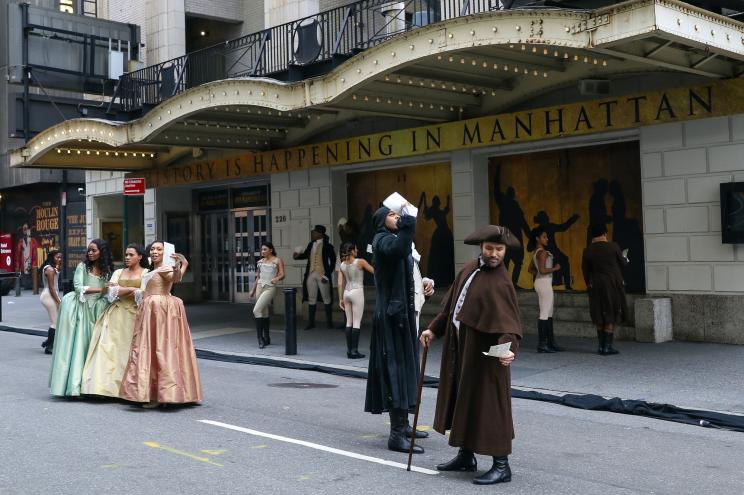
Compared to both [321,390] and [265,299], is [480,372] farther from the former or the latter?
[265,299]

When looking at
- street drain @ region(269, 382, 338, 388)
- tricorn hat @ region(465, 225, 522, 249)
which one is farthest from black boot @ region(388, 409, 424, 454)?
street drain @ region(269, 382, 338, 388)

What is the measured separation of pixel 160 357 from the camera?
8875 millimetres

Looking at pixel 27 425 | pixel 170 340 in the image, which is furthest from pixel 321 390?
pixel 27 425

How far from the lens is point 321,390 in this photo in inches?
408

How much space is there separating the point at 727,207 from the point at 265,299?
723cm

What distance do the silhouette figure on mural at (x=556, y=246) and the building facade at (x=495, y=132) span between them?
0.09ft

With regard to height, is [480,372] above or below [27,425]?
above

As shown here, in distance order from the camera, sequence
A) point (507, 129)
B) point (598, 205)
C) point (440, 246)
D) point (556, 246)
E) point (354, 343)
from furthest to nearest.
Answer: point (440, 246)
point (556, 246)
point (507, 129)
point (598, 205)
point (354, 343)

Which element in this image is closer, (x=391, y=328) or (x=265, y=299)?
(x=391, y=328)

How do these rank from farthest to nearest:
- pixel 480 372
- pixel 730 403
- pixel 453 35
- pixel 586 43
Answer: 1. pixel 453 35
2. pixel 586 43
3. pixel 730 403
4. pixel 480 372

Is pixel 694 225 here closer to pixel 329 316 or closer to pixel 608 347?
pixel 608 347

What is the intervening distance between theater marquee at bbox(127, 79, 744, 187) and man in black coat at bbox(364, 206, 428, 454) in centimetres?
738

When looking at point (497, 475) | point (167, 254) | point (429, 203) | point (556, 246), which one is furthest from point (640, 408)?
point (429, 203)

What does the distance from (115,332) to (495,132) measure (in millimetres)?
8065
